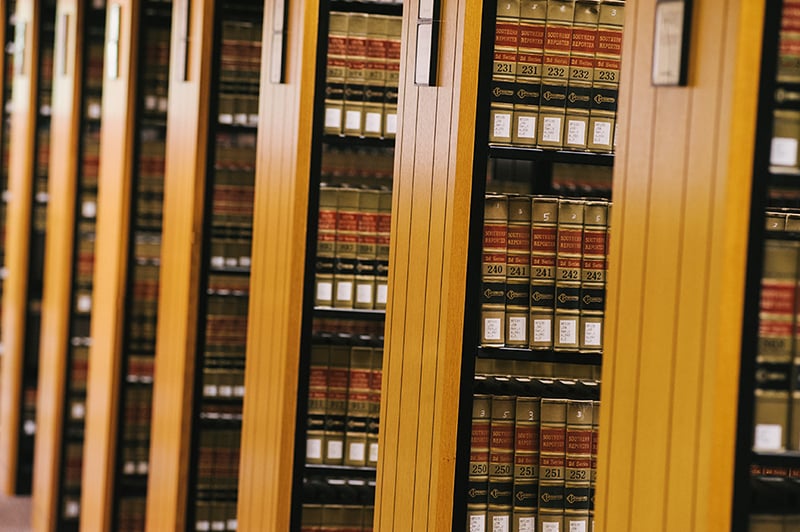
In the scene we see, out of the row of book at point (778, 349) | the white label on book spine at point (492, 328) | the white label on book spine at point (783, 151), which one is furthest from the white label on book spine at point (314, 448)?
the white label on book spine at point (783, 151)

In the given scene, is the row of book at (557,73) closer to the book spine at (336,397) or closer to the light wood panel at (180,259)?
the book spine at (336,397)

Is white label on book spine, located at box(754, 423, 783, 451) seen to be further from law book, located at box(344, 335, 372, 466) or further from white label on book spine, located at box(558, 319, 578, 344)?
law book, located at box(344, 335, 372, 466)

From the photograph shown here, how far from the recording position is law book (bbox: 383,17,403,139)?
3988 millimetres

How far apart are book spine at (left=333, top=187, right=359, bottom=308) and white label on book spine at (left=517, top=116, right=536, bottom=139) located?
88cm

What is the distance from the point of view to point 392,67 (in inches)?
159

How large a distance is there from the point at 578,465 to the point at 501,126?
0.85m

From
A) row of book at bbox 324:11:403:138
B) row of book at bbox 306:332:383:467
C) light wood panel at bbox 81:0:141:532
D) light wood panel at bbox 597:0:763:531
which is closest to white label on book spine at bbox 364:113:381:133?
row of book at bbox 324:11:403:138

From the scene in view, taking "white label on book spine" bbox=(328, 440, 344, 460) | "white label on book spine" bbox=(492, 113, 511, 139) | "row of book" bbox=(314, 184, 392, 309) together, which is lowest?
"white label on book spine" bbox=(328, 440, 344, 460)

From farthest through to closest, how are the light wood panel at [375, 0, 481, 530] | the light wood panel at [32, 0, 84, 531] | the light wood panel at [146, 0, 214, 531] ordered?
the light wood panel at [32, 0, 84, 531]
the light wood panel at [146, 0, 214, 531]
the light wood panel at [375, 0, 481, 530]

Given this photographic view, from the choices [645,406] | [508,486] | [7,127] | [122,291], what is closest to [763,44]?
[645,406]

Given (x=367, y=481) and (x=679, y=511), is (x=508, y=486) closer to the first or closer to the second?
(x=367, y=481)

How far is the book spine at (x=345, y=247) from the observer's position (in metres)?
3.95

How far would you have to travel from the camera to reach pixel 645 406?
2.23 m

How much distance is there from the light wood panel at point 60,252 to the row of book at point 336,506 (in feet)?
9.51
